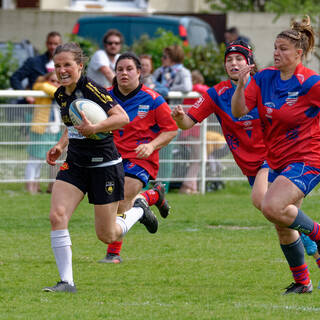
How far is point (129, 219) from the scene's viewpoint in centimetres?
802

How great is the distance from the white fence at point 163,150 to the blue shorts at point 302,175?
6.79 meters

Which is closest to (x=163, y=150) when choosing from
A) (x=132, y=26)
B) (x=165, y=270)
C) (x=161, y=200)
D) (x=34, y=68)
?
(x=34, y=68)

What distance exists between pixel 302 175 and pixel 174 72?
285 inches

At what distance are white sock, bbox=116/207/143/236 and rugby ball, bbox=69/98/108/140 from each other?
984 mm

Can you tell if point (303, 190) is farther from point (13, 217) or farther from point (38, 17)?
point (38, 17)

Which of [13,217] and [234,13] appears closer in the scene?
[13,217]

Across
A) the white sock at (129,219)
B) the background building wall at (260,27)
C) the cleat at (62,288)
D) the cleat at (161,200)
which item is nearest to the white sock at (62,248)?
the cleat at (62,288)

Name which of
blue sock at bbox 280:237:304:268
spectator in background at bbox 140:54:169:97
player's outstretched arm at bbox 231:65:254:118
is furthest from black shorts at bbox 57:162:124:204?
spectator in background at bbox 140:54:169:97

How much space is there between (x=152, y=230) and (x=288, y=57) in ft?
7.52

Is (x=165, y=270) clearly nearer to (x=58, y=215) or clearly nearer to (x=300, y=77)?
(x=58, y=215)

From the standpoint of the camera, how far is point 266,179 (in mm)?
7996

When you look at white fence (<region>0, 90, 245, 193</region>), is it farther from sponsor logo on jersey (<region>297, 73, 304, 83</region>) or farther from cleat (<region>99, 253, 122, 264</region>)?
sponsor logo on jersey (<region>297, 73, 304, 83</region>)

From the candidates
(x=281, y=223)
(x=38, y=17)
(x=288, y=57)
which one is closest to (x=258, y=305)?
(x=281, y=223)

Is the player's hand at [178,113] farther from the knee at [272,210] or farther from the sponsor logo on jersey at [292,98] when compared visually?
the knee at [272,210]
